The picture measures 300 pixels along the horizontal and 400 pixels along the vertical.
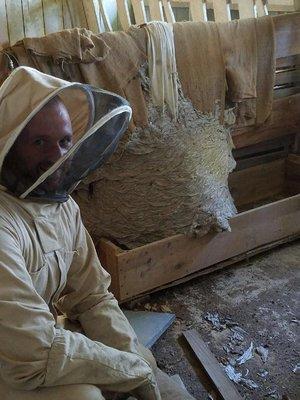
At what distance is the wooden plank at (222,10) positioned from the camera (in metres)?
2.84

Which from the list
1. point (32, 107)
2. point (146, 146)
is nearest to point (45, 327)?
point (32, 107)

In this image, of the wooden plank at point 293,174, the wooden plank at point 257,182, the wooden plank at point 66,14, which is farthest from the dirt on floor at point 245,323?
the wooden plank at point 66,14

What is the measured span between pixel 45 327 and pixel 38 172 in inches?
16.5

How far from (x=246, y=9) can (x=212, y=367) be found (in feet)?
7.39

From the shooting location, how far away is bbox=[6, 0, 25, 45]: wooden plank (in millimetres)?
3593

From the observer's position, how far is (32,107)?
1.10 m

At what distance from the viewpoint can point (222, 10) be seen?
2865 millimetres

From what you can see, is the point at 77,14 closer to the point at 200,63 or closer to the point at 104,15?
the point at 104,15

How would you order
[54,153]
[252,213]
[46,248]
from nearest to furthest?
[54,153]
[46,248]
[252,213]

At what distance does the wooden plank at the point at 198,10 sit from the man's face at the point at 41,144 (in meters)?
2.18

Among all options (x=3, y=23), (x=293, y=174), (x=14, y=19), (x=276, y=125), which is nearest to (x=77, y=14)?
(x=14, y=19)

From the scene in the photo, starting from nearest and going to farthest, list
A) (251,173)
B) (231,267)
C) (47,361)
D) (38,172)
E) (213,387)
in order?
(47,361) → (38,172) → (213,387) → (231,267) → (251,173)

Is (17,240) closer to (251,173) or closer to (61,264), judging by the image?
(61,264)

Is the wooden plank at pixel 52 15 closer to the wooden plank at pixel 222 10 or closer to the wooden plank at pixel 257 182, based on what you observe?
the wooden plank at pixel 222 10
